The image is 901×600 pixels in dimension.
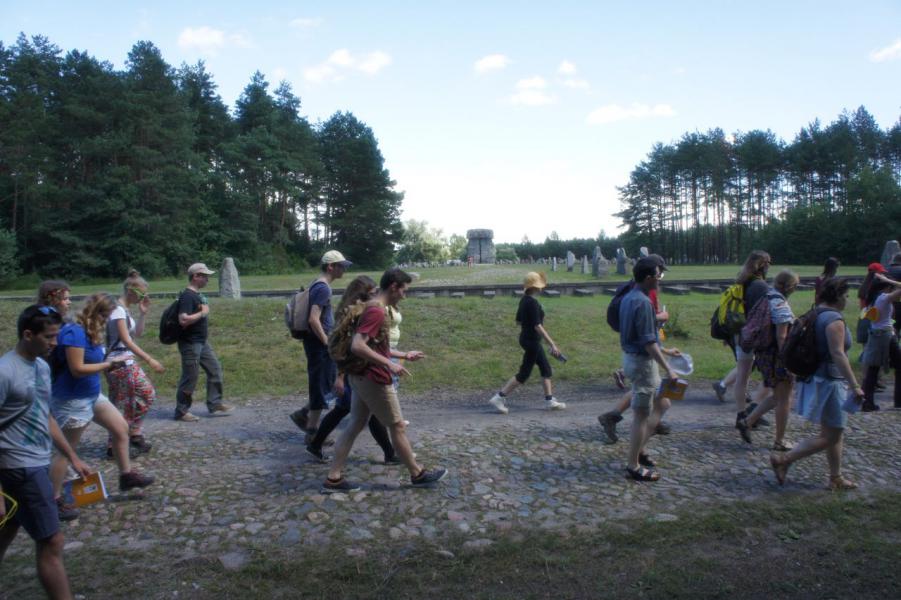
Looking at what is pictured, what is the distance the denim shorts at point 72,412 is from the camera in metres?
4.52

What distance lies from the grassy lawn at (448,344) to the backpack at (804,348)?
5.13m

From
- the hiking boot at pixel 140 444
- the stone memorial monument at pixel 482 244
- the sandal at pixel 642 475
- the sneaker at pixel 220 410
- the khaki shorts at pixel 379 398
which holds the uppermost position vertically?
the stone memorial monument at pixel 482 244

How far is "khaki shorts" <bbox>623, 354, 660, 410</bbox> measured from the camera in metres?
5.18

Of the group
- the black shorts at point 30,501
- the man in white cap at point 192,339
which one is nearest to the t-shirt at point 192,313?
the man in white cap at point 192,339

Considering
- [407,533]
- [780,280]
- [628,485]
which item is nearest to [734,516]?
[628,485]

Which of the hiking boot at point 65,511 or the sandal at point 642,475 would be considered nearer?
the hiking boot at point 65,511

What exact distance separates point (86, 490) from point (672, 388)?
185 inches

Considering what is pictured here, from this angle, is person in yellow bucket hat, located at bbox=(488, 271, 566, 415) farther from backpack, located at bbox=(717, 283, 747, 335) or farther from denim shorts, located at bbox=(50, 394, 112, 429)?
denim shorts, located at bbox=(50, 394, 112, 429)

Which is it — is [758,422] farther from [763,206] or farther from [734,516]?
[763,206]

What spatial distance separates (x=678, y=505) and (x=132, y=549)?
4.01m

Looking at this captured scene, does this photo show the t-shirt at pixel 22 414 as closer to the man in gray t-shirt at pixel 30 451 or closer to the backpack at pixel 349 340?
the man in gray t-shirt at pixel 30 451

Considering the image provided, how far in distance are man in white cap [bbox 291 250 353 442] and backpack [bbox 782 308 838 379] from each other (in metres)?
4.12

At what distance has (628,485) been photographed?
17.0ft

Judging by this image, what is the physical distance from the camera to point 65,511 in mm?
4457
